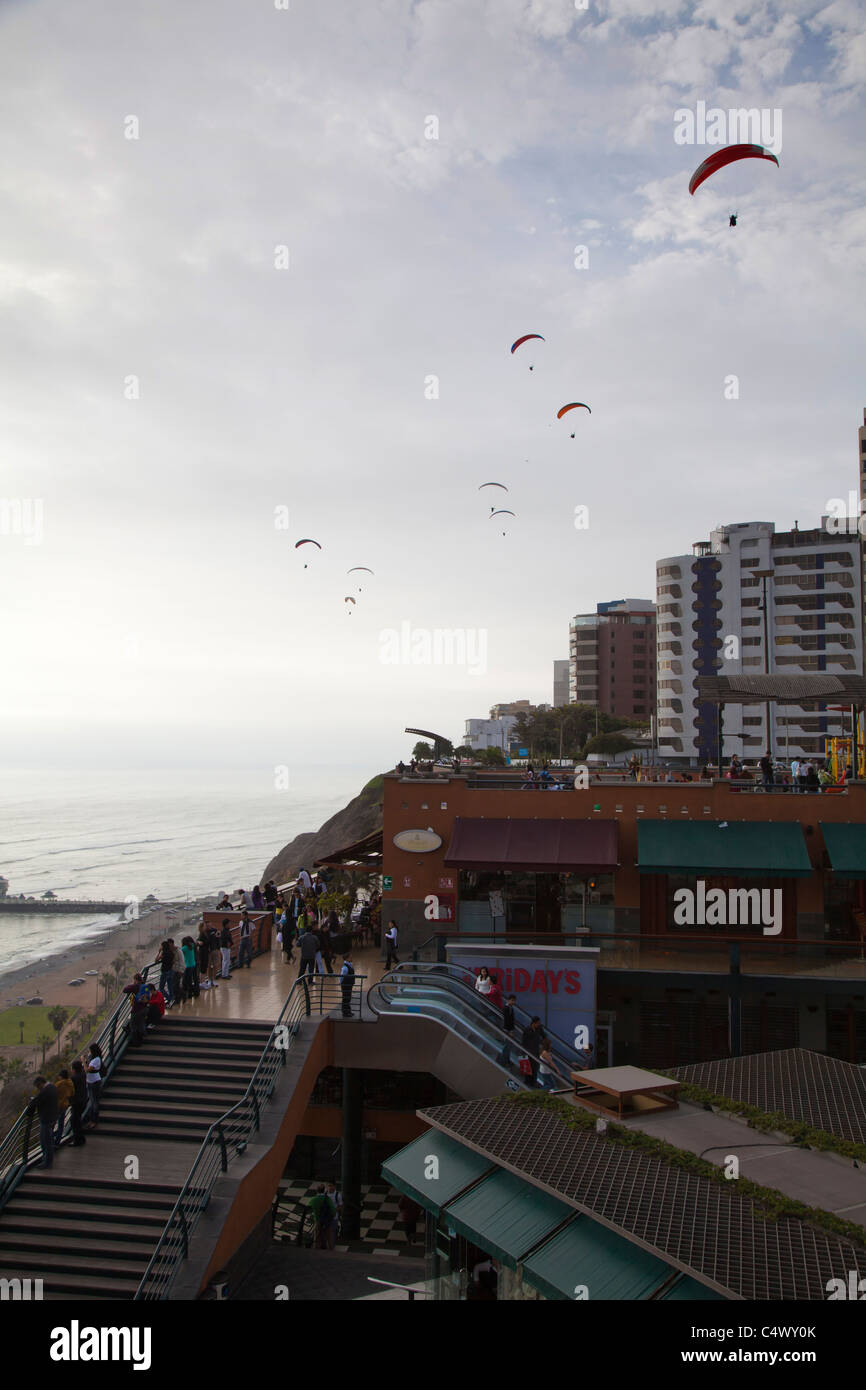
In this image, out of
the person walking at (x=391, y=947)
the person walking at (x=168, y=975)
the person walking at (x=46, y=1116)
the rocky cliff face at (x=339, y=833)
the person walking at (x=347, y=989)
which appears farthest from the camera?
the rocky cliff face at (x=339, y=833)

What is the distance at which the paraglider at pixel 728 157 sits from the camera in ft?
55.1

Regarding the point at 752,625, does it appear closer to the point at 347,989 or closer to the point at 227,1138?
the point at 347,989

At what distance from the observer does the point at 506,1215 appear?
10641mm

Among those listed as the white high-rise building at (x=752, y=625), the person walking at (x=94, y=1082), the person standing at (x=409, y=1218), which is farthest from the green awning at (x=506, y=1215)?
the white high-rise building at (x=752, y=625)

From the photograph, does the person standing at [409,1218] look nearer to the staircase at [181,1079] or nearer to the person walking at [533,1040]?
the person walking at [533,1040]

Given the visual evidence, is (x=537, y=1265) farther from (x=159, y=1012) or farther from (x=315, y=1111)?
(x=315, y=1111)

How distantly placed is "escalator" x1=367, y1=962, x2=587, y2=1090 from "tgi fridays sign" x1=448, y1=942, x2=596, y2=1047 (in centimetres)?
46

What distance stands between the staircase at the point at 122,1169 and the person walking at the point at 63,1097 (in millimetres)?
518

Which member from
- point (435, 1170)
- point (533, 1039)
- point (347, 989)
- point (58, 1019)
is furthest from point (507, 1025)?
point (58, 1019)

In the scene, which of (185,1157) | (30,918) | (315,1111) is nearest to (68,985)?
(30,918)

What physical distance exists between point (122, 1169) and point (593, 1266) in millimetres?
8796

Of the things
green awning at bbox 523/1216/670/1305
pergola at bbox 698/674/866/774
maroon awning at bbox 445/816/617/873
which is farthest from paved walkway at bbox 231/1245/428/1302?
pergola at bbox 698/674/866/774

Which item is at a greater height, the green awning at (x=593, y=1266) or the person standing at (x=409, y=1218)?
the green awning at (x=593, y=1266)

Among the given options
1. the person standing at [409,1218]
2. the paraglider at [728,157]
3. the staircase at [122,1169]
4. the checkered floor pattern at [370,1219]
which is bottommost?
the checkered floor pattern at [370,1219]
